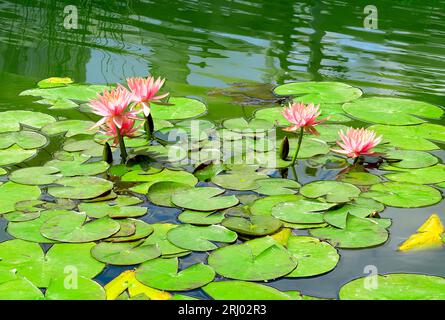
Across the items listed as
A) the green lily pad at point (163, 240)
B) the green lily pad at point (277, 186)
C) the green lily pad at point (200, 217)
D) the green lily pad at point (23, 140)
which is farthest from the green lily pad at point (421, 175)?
the green lily pad at point (23, 140)

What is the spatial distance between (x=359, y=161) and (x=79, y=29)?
2.42 m

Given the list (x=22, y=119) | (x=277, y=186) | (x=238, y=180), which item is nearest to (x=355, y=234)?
(x=277, y=186)

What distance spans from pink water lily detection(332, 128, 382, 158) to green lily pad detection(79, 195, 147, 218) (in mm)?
702

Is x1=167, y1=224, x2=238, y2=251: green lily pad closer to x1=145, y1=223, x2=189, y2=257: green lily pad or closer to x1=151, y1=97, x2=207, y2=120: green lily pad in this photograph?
x1=145, y1=223, x2=189, y2=257: green lily pad

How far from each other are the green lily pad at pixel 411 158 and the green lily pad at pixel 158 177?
26.8 inches

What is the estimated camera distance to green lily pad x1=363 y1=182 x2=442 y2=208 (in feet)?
6.54

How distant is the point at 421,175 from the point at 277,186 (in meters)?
0.50

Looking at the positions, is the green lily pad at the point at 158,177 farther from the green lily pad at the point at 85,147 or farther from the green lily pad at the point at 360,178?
the green lily pad at the point at 360,178

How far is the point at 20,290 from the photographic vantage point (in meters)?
1.50

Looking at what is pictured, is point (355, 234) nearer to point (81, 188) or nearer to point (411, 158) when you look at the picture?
point (411, 158)

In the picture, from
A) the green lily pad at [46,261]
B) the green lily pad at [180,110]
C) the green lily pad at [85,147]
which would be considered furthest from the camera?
the green lily pad at [180,110]

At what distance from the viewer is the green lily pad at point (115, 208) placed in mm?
1873

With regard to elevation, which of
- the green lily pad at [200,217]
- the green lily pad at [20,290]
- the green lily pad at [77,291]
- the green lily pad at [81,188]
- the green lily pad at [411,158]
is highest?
the green lily pad at [411,158]

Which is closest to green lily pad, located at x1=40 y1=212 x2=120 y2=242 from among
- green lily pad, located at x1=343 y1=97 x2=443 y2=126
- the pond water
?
the pond water
